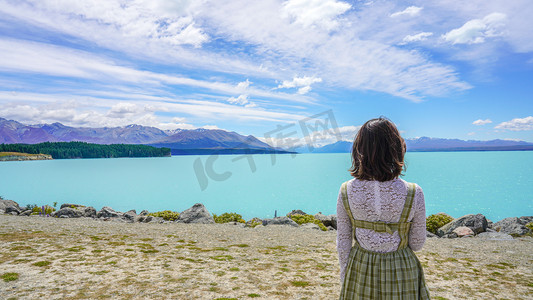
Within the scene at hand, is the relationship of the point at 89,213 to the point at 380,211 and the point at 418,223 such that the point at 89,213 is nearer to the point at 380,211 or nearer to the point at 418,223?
the point at 380,211

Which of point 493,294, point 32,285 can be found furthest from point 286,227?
point 32,285

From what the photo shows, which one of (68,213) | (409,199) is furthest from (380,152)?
(68,213)

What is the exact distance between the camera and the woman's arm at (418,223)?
2669 mm

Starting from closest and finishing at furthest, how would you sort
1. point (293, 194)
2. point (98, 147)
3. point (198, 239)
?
1. point (198, 239)
2. point (293, 194)
3. point (98, 147)

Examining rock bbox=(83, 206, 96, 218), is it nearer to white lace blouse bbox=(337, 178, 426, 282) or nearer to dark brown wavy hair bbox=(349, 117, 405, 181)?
white lace blouse bbox=(337, 178, 426, 282)

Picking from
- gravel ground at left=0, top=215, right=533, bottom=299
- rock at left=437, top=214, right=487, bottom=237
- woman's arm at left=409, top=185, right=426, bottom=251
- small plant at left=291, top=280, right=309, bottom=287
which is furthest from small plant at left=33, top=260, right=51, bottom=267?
rock at left=437, top=214, right=487, bottom=237

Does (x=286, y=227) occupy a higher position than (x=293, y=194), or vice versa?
(x=286, y=227)

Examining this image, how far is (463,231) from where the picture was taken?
14523 mm

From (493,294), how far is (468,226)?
32.5 ft

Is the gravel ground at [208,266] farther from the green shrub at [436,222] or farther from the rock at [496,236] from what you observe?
the green shrub at [436,222]

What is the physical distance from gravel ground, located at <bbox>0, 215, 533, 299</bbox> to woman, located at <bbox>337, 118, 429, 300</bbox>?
12.5 feet

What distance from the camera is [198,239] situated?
11984mm

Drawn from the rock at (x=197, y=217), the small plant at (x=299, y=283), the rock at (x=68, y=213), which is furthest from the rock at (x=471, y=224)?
the rock at (x=68, y=213)

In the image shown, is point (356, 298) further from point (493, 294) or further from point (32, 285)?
point (32, 285)
